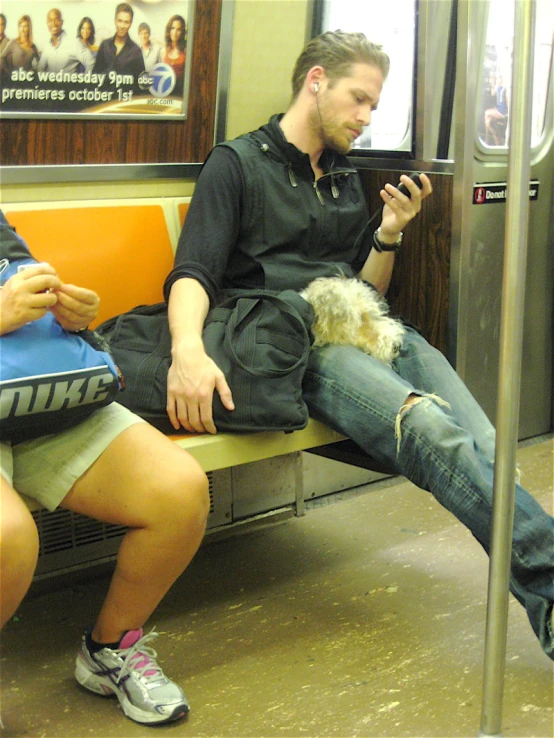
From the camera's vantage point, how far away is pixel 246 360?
2195 mm

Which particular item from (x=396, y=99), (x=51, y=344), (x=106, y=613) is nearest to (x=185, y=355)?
(x=51, y=344)

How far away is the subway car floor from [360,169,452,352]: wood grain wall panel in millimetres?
744

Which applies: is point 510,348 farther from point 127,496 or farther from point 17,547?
point 17,547

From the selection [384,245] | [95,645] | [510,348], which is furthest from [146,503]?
[384,245]

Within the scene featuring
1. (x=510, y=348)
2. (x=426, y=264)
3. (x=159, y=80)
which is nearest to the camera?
(x=510, y=348)

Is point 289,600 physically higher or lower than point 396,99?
lower

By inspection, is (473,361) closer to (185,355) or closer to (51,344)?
(185,355)

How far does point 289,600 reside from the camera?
255 cm

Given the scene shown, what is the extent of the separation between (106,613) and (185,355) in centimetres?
65

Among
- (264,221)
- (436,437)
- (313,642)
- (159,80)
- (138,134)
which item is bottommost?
(313,642)

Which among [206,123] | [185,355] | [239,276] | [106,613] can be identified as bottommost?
[106,613]

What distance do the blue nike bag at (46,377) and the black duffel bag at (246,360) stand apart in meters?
0.33

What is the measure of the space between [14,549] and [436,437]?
1.02m

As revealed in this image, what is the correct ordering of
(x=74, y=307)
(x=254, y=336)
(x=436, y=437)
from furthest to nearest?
(x=254, y=336)
(x=436, y=437)
(x=74, y=307)
